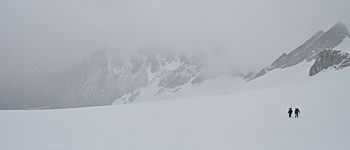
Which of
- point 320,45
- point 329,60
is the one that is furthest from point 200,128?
point 320,45

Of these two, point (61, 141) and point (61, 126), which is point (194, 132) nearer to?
point (61, 141)

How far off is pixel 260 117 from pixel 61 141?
11.2 metres

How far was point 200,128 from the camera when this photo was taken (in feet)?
60.0

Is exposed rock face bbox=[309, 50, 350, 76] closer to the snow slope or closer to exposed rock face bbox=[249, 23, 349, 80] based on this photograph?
the snow slope

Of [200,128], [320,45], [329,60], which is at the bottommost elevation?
[200,128]

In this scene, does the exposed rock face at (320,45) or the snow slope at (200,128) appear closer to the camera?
the snow slope at (200,128)

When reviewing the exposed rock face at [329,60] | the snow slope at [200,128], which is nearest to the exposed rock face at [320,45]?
the exposed rock face at [329,60]

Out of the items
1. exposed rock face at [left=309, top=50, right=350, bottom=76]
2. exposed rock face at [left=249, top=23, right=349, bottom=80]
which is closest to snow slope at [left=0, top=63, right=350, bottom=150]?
exposed rock face at [left=309, top=50, right=350, bottom=76]

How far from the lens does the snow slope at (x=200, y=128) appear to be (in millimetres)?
14906

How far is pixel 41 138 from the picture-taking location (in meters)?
17.6

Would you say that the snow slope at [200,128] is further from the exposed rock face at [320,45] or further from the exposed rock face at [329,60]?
the exposed rock face at [320,45]

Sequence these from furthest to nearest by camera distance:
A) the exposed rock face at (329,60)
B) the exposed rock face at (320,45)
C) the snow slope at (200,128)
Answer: the exposed rock face at (320,45)
the exposed rock face at (329,60)
the snow slope at (200,128)

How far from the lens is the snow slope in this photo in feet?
48.9

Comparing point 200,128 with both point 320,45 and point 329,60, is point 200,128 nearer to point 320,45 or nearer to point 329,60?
point 329,60
